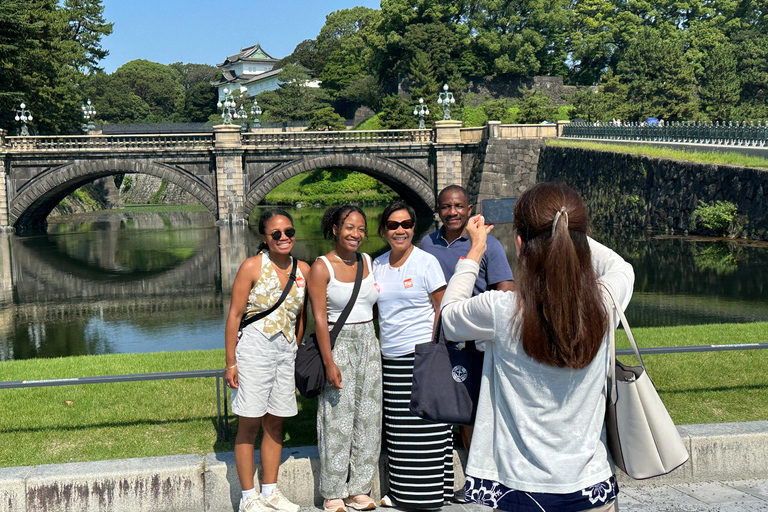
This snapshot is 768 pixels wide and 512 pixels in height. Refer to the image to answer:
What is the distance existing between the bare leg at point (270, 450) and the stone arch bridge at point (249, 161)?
33882 mm

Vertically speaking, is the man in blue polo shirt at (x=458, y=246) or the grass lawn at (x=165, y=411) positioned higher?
the man in blue polo shirt at (x=458, y=246)

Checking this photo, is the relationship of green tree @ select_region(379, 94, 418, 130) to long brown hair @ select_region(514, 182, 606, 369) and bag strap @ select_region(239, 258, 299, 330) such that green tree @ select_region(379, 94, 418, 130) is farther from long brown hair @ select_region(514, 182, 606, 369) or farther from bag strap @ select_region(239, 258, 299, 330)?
long brown hair @ select_region(514, 182, 606, 369)

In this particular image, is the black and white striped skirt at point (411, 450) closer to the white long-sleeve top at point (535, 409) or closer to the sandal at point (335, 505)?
the sandal at point (335, 505)

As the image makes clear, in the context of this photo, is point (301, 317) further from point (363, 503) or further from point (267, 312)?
point (363, 503)

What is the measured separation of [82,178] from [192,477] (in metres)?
37.8

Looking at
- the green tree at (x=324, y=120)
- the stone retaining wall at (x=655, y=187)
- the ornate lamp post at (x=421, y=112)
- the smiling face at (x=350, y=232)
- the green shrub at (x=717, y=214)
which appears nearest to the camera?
the smiling face at (x=350, y=232)

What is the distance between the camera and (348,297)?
4.48 meters

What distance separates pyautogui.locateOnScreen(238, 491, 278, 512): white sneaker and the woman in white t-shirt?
695 mm

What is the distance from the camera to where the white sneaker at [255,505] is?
4328 millimetres

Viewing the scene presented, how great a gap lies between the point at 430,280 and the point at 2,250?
98.8 feet

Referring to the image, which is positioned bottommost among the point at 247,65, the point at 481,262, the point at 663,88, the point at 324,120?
the point at 481,262

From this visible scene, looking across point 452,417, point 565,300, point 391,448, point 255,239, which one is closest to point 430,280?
point 391,448

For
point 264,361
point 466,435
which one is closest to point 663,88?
point 466,435

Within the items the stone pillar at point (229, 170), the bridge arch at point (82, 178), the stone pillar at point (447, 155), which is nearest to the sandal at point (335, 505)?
the stone pillar at point (229, 170)
